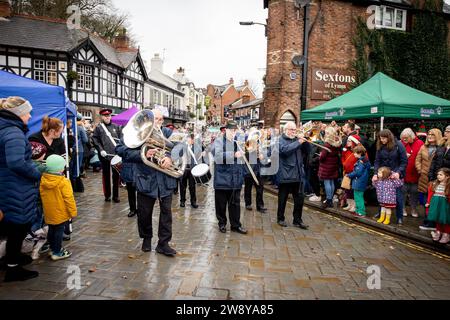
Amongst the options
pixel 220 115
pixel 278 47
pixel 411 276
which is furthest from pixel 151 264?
pixel 220 115

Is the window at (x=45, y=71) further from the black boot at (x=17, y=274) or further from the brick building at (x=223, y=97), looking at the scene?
the brick building at (x=223, y=97)

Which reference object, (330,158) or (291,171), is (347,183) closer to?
(330,158)

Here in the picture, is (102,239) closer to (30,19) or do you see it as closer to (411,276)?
(411,276)

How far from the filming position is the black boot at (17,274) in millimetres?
3615

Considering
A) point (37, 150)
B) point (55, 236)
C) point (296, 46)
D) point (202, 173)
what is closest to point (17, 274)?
point (55, 236)

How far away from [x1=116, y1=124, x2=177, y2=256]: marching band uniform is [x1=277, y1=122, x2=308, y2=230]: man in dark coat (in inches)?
102

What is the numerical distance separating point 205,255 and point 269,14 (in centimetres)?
1764

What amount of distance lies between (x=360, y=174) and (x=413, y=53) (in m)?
16.5

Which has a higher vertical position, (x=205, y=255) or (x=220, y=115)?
(x=220, y=115)

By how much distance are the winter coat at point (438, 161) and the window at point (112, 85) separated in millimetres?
26692

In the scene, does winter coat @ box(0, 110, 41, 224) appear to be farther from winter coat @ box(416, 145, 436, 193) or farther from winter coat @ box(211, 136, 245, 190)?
winter coat @ box(416, 145, 436, 193)

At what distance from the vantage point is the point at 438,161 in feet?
19.9

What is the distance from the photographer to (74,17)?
24.9 meters

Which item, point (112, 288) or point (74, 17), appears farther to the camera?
point (74, 17)
